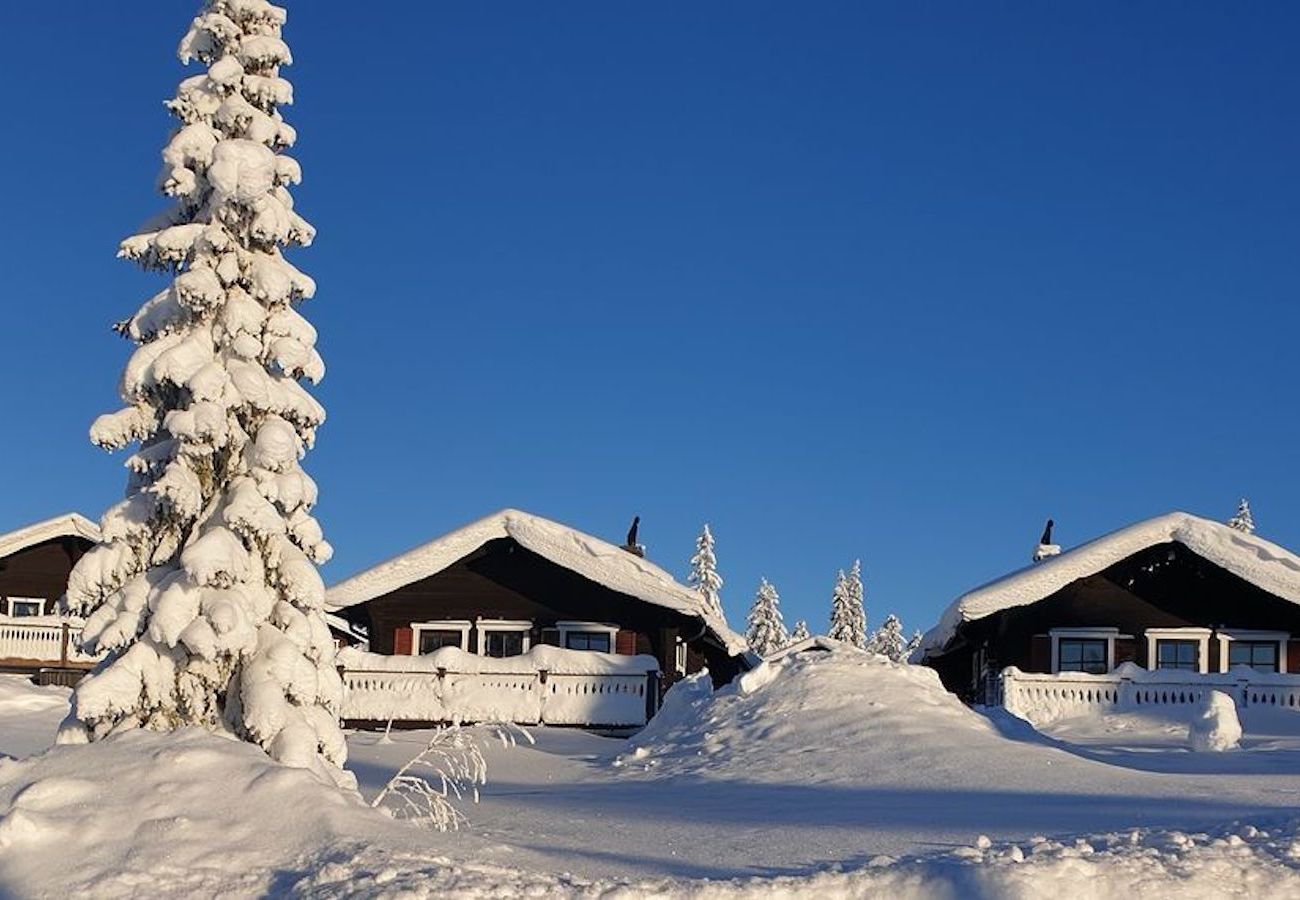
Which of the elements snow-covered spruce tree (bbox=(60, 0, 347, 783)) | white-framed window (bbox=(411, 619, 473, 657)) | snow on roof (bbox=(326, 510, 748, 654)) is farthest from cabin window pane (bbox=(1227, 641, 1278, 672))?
snow-covered spruce tree (bbox=(60, 0, 347, 783))

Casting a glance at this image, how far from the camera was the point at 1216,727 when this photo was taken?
2038cm

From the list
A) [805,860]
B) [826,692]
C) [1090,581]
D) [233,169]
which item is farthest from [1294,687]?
[233,169]

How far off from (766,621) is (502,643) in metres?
56.4

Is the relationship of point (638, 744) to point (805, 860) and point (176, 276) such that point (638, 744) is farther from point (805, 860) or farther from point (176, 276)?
point (805, 860)

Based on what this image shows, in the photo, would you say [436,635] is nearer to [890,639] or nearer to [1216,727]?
[1216,727]

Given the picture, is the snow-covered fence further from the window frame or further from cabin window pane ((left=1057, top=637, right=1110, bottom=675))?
the window frame

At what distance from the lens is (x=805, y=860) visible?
10.6 metres

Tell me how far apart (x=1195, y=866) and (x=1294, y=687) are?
1965 cm

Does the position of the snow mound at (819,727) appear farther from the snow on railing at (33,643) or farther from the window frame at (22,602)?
the window frame at (22,602)

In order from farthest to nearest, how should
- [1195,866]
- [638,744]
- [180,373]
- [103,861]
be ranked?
[638,744] < [180,373] < [103,861] < [1195,866]

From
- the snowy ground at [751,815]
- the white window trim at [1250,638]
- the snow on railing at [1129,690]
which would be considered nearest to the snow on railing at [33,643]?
the snowy ground at [751,815]

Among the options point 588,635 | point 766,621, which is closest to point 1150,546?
point 588,635

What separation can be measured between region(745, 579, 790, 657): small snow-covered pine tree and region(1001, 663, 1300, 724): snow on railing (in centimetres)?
5967

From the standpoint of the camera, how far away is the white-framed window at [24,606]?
4044 cm
